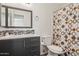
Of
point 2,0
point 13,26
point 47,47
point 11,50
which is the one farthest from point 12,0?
point 47,47

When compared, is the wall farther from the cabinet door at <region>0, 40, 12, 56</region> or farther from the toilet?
the cabinet door at <region>0, 40, 12, 56</region>

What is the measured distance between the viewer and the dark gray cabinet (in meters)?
1.43

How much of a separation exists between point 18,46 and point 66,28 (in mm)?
816

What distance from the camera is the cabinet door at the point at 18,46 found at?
1.46 metres

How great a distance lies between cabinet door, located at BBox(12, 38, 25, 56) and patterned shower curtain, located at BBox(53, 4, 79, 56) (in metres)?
0.53

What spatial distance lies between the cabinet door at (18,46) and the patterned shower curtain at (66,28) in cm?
53

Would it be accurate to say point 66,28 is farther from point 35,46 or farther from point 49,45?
point 35,46

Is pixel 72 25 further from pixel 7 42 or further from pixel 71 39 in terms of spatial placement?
pixel 7 42

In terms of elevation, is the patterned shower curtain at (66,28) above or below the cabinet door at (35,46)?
above

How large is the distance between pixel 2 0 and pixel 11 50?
2.47 feet

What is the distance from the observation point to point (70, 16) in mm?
1542

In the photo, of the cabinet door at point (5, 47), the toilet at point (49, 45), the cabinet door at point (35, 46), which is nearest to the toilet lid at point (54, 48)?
the toilet at point (49, 45)

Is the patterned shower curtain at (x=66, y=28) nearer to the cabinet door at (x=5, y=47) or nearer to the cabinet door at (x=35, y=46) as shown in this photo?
the cabinet door at (x=35, y=46)

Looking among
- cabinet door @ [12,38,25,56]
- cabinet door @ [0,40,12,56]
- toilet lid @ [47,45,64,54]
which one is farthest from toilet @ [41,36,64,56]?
cabinet door @ [0,40,12,56]
